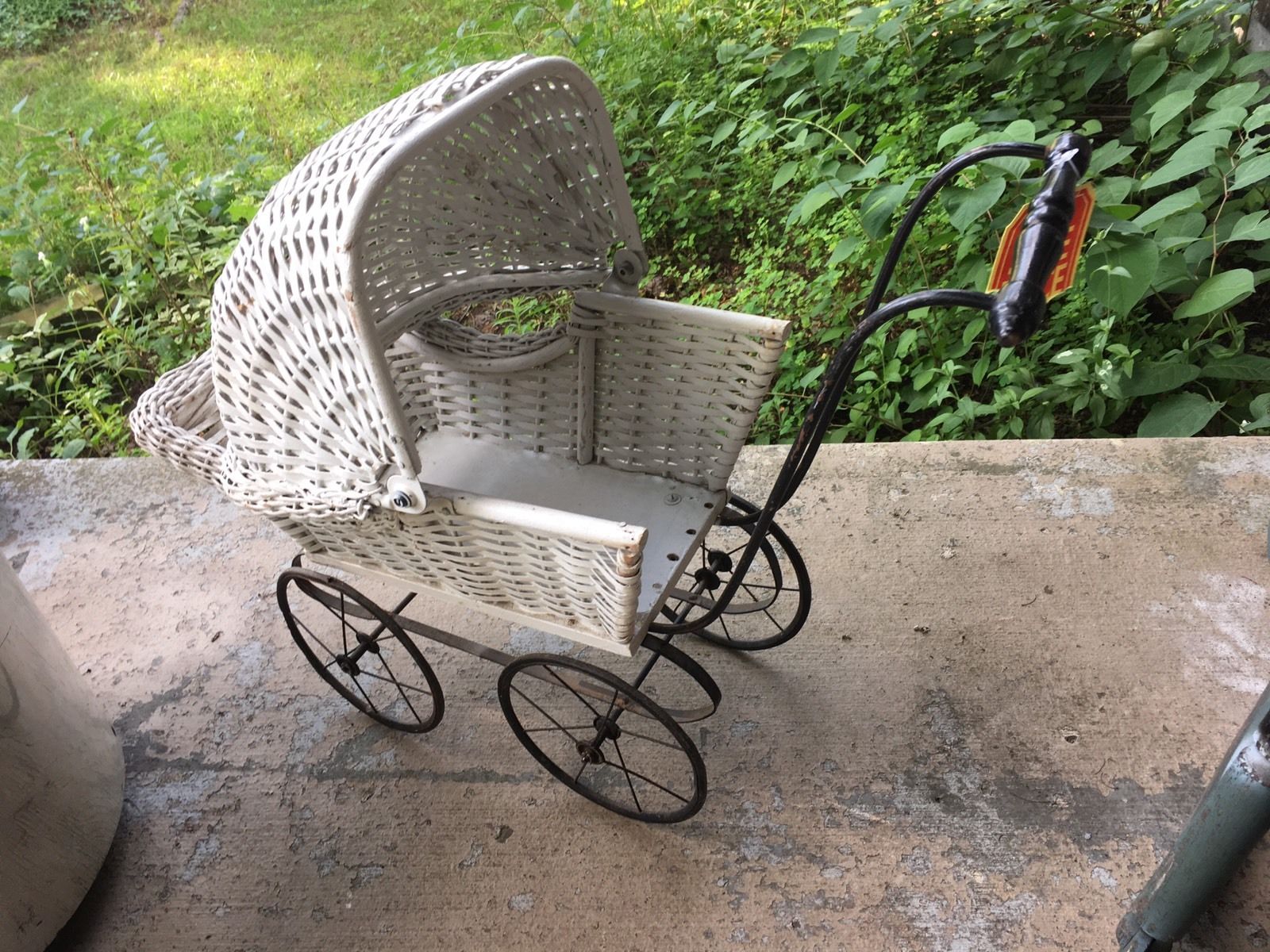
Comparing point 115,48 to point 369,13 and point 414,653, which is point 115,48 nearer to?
point 369,13

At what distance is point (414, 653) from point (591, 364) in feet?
2.06

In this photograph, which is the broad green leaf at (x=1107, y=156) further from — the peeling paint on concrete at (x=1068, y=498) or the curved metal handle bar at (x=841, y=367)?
the curved metal handle bar at (x=841, y=367)

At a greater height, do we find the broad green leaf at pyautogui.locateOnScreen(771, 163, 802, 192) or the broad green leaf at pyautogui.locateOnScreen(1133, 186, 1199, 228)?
the broad green leaf at pyautogui.locateOnScreen(1133, 186, 1199, 228)

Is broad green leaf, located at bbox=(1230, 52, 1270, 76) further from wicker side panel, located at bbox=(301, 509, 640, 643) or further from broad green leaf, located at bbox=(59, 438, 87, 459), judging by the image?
broad green leaf, located at bbox=(59, 438, 87, 459)

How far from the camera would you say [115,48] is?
412 cm

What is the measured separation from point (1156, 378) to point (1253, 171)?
1.66 ft

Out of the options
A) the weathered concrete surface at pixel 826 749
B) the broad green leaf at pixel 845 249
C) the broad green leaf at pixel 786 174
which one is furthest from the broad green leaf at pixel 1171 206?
the broad green leaf at pixel 786 174

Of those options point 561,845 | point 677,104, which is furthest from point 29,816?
point 677,104

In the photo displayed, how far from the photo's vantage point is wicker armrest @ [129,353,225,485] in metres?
1.27

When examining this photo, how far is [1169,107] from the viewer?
2.02 meters

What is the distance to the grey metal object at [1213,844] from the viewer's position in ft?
3.34

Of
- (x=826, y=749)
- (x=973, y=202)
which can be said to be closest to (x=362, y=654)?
(x=826, y=749)

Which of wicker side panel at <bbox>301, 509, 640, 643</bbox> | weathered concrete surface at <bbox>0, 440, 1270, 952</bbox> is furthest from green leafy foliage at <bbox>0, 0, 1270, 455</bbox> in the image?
wicker side panel at <bbox>301, 509, 640, 643</bbox>

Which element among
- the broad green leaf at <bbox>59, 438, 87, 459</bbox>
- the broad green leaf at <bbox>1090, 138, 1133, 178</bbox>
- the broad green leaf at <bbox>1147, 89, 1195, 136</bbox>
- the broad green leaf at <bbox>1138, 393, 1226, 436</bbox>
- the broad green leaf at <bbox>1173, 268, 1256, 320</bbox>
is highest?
the broad green leaf at <bbox>1147, 89, 1195, 136</bbox>
